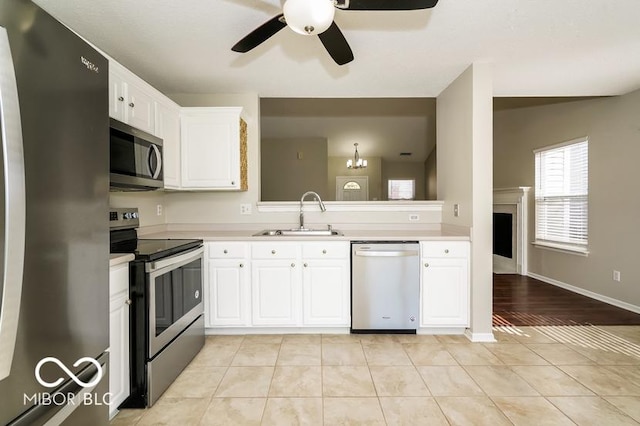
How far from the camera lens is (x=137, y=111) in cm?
229

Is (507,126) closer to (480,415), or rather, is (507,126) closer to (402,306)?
(402,306)

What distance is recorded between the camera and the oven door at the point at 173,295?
6.14 feet

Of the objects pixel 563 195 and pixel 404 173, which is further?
pixel 404 173

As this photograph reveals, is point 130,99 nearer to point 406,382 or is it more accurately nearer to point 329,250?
point 329,250

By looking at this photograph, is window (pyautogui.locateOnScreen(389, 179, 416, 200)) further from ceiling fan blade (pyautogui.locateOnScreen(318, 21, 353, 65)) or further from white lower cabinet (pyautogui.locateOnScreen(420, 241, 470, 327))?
ceiling fan blade (pyautogui.locateOnScreen(318, 21, 353, 65))

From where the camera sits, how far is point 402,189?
973cm

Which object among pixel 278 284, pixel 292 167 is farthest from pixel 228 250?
pixel 292 167

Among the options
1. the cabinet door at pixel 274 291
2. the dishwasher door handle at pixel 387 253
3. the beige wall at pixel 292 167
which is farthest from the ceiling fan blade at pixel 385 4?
the beige wall at pixel 292 167

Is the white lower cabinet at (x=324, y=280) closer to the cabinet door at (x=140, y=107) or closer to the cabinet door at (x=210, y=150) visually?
the cabinet door at (x=210, y=150)

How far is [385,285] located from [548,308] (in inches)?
87.0

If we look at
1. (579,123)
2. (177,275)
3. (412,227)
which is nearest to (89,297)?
(177,275)

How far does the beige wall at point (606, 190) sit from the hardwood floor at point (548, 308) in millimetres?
242

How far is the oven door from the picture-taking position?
1.87m

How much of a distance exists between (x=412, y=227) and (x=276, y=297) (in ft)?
5.42
